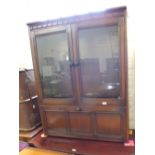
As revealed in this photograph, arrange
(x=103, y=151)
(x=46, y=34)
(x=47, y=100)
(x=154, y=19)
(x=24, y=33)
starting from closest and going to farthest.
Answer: (x=154, y=19)
(x=103, y=151)
(x=46, y=34)
(x=47, y=100)
(x=24, y=33)

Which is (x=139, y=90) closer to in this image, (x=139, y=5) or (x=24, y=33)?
(x=139, y=5)

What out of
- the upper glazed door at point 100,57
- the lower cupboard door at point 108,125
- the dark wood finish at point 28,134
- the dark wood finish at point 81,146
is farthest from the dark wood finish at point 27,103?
→ the lower cupboard door at point 108,125

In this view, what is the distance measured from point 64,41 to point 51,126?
118 cm

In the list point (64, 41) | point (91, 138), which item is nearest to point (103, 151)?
point (91, 138)

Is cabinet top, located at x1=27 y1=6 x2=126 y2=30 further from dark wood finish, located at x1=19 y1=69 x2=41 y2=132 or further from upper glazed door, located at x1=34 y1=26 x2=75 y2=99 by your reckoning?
dark wood finish, located at x1=19 y1=69 x2=41 y2=132

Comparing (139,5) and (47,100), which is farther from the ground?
(139,5)

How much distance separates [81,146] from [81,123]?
276mm

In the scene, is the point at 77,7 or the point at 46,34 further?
the point at 77,7

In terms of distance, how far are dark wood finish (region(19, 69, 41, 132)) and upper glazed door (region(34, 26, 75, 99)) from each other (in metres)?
0.31

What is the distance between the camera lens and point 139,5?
479 mm

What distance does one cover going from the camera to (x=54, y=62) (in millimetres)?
2168

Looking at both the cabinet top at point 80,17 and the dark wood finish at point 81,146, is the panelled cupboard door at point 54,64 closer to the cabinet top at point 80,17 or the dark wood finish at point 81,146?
the cabinet top at point 80,17

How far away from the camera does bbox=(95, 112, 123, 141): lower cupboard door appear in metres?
1.96

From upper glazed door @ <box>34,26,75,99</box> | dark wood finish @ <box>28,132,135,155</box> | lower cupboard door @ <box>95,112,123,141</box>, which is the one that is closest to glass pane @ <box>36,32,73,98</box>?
upper glazed door @ <box>34,26,75,99</box>
